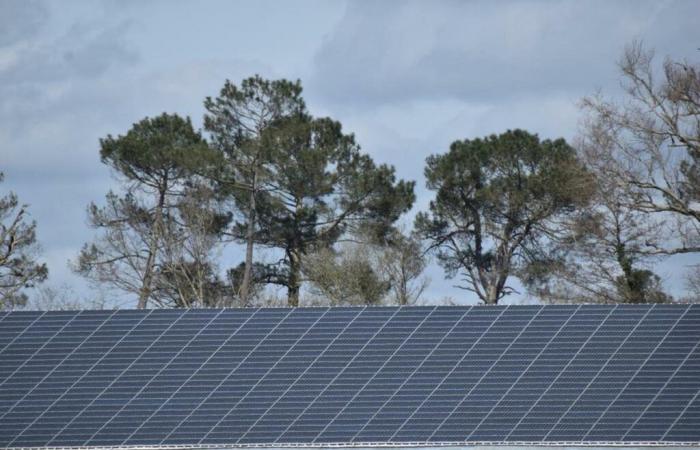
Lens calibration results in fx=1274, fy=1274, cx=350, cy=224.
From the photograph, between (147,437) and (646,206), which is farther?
(646,206)

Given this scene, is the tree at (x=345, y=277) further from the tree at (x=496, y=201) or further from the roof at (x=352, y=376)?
the roof at (x=352, y=376)

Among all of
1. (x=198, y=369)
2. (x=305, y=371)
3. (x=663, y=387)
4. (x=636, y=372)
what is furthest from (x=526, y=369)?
(x=198, y=369)

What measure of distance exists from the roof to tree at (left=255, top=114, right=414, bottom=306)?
2769 cm

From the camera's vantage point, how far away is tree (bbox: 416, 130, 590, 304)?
181ft

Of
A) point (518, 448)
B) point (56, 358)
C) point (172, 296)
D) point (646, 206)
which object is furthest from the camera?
point (172, 296)

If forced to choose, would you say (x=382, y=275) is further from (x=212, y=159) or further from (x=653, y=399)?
(x=653, y=399)

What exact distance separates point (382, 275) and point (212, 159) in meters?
9.30

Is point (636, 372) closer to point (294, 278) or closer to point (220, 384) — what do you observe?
point (220, 384)

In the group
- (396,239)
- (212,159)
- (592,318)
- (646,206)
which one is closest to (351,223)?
(396,239)

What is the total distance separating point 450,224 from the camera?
2296 inches

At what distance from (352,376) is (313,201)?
101 feet

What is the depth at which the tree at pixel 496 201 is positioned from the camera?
181 ft

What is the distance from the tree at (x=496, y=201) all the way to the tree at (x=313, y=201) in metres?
2.11

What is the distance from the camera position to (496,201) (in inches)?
2216
